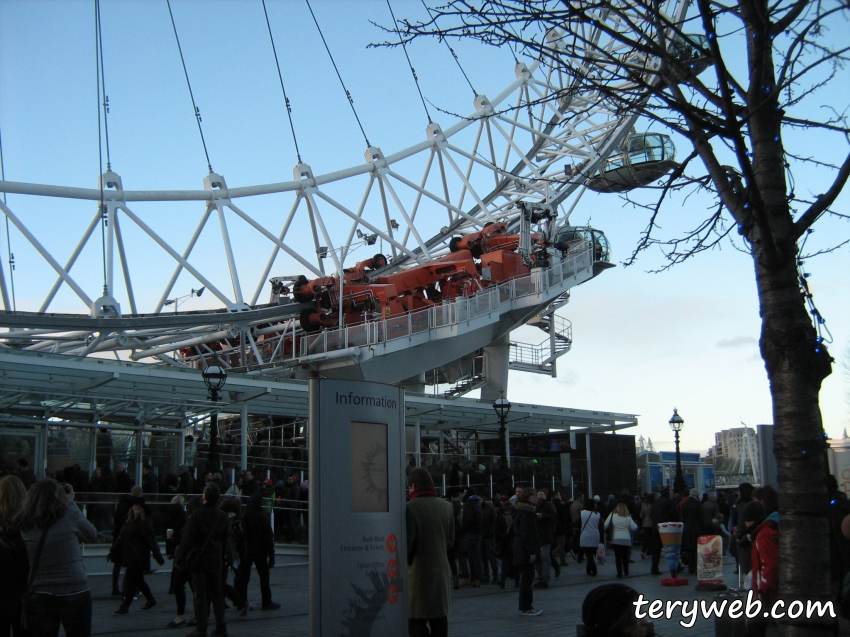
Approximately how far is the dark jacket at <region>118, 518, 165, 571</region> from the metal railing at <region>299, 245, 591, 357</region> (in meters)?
20.3

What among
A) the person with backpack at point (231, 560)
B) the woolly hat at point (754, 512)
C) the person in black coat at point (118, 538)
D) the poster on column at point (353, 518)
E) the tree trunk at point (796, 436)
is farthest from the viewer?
the person in black coat at point (118, 538)

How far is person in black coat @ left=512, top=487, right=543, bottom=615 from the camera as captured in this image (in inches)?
480

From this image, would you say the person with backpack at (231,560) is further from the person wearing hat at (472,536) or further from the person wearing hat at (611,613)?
the person wearing hat at (611,613)

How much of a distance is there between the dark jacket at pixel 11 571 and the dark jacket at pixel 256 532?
6.17 meters

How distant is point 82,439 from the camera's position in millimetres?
23422

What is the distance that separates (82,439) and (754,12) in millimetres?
21288

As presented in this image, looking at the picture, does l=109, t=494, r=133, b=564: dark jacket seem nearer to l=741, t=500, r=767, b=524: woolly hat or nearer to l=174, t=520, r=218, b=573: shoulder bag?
l=174, t=520, r=218, b=573: shoulder bag

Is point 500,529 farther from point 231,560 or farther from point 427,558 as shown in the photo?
point 427,558

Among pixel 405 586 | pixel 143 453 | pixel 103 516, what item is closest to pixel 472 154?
pixel 143 453

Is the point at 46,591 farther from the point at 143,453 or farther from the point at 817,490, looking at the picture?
the point at 143,453

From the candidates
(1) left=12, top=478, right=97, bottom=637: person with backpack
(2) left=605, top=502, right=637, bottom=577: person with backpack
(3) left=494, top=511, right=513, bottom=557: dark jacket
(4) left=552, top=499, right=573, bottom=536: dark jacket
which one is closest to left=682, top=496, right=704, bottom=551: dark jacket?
(2) left=605, top=502, right=637, bottom=577: person with backpack

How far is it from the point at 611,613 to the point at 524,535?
8989mm

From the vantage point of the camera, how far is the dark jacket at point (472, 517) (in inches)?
634

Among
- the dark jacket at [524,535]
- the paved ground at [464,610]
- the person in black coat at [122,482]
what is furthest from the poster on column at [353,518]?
the person in black coat at [122,482]
